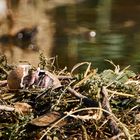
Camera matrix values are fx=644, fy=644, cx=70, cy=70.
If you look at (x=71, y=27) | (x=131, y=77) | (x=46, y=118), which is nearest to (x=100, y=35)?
(x=71, y=27)

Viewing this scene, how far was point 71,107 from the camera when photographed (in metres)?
1.34

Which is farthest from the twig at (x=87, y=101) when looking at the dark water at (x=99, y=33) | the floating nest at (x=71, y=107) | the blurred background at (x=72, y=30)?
the blurred background at (x=72, y=30)

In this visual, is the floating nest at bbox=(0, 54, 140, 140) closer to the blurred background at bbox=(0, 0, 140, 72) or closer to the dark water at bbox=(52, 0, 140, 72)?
the dark water at bbox=(52, 0, 140, 72)

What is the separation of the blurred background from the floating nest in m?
2.61

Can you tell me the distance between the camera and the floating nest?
49.9 inches

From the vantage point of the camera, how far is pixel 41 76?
1476 mm

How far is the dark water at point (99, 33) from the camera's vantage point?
4660 mm

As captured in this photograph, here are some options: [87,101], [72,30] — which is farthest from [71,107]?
[72,30]

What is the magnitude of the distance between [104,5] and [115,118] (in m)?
6.38

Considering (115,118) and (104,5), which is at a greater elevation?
(104,5)

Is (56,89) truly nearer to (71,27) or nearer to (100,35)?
(100,35)

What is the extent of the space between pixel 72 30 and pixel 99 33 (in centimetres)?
42

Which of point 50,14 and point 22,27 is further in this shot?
point 50,14

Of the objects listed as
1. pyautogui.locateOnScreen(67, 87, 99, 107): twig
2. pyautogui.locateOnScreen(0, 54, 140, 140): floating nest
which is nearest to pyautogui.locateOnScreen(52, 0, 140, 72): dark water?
pyautogui.locateOnScreen(0, 54, 140, 140): floating nest
